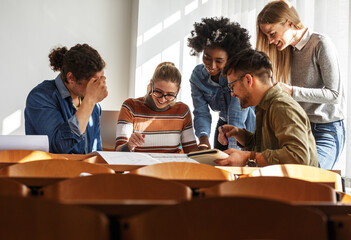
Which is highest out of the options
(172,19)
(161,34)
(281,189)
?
(172,19)

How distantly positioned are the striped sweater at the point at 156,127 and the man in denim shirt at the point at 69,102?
0.78ft

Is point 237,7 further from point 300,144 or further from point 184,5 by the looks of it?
point 300,144

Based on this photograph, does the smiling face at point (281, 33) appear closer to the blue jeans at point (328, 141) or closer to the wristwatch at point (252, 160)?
the blue jeans at point (328, 141)

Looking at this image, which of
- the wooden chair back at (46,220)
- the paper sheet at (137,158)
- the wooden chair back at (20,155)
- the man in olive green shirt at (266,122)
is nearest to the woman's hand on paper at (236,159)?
the man in olive green shirt at (266,122)

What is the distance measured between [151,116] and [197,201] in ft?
6.32

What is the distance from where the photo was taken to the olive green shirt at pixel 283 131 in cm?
202

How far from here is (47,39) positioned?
4.97 m

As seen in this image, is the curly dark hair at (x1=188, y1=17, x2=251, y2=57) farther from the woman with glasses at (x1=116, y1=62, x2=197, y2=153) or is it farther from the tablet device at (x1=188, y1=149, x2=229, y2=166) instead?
the tablet device at (x1=188, y1=149, x2=229, y2=166)

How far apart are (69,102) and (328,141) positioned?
1569 mm

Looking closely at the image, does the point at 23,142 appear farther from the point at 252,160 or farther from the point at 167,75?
the point at 252,160

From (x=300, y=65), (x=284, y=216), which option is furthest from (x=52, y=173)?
(x=300, y=65)

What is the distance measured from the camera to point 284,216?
956 millimetres

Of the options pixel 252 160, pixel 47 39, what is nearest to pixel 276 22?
Answer: pixel 252 160

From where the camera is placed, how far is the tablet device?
6.90 ft
